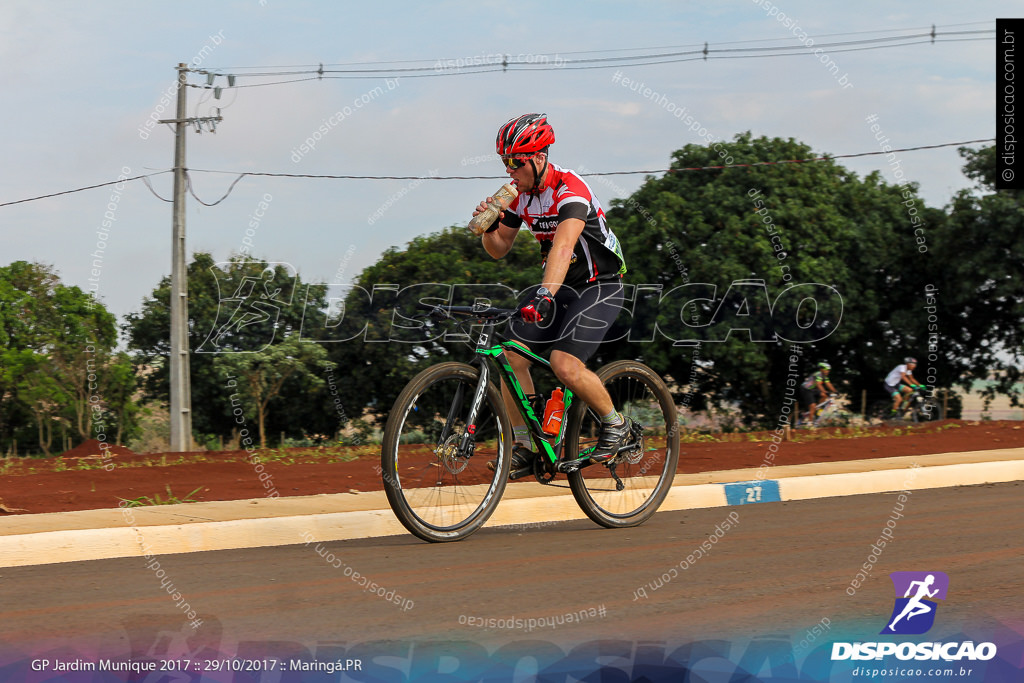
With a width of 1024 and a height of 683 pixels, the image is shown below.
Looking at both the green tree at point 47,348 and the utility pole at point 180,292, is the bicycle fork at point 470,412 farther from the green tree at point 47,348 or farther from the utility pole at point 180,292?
the green tree at point 47,348

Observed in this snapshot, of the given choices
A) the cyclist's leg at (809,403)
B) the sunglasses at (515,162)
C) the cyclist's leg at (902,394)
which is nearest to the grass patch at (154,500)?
the sunglasses at (515,162)

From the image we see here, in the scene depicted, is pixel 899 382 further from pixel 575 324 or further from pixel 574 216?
pixel 574 216

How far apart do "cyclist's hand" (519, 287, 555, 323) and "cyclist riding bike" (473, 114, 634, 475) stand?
0.06m

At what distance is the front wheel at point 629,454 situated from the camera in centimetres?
612

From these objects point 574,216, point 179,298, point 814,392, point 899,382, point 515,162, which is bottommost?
point 814,392

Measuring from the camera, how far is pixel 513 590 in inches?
176

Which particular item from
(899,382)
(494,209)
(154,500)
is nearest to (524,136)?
(494,209)

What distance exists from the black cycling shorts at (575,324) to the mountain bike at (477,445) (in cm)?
11

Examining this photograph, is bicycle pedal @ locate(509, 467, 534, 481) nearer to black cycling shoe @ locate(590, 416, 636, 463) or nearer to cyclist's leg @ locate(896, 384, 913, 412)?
black cycling shoe @ locate(590, 416, 636, 463)

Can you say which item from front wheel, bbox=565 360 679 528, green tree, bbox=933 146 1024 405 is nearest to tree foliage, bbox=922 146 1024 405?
green tree, bbox=933 146 1024 405

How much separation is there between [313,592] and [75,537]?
1.67 m

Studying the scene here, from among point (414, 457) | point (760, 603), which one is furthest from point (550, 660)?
point (414, 457)

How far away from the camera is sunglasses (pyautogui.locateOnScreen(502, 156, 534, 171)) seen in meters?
5.68

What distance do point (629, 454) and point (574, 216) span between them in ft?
5.09
